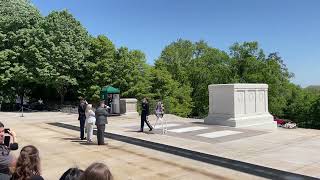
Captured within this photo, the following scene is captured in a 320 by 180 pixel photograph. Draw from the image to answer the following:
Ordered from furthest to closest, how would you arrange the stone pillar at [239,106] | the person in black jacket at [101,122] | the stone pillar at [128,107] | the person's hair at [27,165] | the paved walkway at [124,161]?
the stone pillar at [128,107]
the stone pillar at [239,106]
the person in black jacket at [101,122]
the paved walkway at [124,161]
the person's hair at [27,165]

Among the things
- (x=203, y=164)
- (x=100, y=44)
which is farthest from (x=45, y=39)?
(x=203, y=164)

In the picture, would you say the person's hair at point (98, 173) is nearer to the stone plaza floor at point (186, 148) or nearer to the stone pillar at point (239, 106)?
the stone plaza floor at point (186, 148)

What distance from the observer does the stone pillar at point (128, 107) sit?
1096 inches

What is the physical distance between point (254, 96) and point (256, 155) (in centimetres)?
889

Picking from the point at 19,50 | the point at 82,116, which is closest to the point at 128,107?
the point at 82,116

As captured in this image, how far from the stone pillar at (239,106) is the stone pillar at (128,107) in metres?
8.22

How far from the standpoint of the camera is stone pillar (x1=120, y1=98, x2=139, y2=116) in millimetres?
27842

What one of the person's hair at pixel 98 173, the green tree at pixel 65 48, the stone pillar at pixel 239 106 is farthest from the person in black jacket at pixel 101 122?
the green tree at pixel 65 48

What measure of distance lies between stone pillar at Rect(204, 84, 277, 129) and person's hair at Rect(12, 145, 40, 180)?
1532 centimetres

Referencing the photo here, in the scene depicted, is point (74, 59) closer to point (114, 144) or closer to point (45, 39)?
point (45, 39)

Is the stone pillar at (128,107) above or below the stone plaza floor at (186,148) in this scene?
above

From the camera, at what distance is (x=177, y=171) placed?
10789 mm

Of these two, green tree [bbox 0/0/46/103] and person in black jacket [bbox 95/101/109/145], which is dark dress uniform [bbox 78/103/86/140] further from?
green tree [bbox 0/0/46/103]

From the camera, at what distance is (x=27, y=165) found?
4.44 metres
